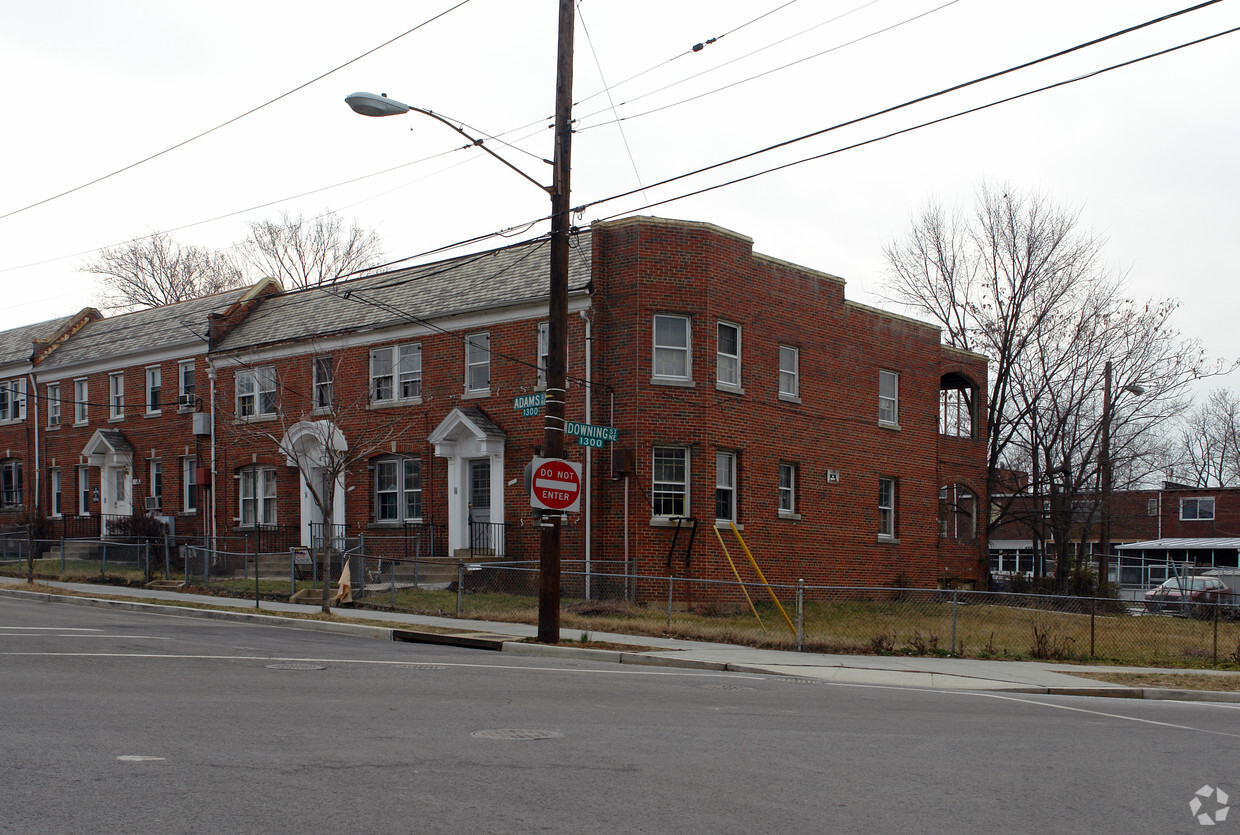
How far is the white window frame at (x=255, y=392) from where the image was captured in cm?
3359

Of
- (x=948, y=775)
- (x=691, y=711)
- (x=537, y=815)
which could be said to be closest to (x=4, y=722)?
(x=537, y=815)

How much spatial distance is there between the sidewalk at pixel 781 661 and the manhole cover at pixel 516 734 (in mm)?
6806

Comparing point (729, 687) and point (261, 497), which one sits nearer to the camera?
point (729, 687)

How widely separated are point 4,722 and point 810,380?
2271 centimetres

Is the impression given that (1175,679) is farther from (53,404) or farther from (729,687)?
(53,404)

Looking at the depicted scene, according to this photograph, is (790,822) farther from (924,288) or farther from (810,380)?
(924,288)

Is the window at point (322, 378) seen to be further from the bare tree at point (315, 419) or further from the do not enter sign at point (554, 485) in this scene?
the do not enter sign at point (554, 485)

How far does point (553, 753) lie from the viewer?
27.5 feet

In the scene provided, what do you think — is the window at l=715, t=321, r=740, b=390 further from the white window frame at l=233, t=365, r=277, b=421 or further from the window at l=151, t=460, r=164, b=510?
the window at l=151, t=460, r=164, b=510

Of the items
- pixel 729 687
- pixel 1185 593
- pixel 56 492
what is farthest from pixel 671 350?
pixel 56 492

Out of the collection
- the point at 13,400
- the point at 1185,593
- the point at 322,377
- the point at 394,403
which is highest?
the point at 322,377

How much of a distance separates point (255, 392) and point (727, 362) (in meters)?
15.4

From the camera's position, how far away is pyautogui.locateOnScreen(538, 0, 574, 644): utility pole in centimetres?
1778

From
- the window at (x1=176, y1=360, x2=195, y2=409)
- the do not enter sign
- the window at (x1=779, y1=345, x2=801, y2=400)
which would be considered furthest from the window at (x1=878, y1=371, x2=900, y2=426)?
the window at (x1=176, y1=360, x2=195, y2=409)
